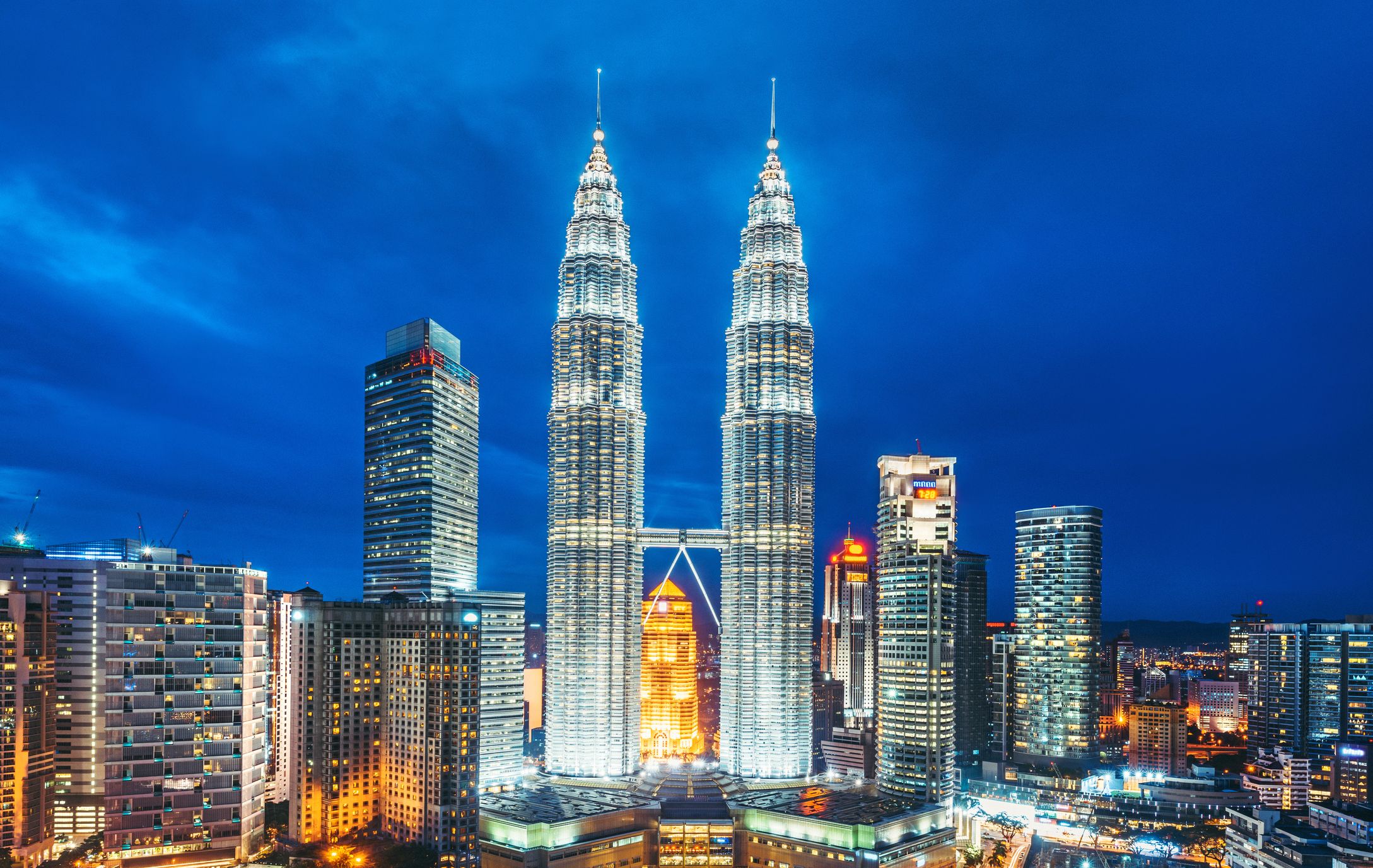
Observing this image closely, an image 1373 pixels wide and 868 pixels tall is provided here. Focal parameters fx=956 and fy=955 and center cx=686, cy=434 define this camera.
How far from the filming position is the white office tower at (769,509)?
15000cm

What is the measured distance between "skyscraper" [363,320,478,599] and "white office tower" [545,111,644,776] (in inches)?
813

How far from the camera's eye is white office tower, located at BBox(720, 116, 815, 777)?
150 metres

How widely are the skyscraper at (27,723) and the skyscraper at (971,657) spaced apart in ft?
473

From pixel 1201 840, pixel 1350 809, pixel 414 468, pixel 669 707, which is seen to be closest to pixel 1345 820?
pixel 1350 809

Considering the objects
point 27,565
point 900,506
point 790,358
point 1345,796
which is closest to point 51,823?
point 27,565

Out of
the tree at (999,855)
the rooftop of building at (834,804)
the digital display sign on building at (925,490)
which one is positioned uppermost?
the digital display sign on building at (925,490)

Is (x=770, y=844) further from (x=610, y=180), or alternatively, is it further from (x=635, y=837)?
(x=610, y=180)

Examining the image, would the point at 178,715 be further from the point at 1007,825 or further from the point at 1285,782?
the point at 1285,782

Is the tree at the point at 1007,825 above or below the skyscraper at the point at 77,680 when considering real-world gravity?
below

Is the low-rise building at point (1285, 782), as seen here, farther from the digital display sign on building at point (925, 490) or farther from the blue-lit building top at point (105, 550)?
the blue-lit building top at point (105, 550)

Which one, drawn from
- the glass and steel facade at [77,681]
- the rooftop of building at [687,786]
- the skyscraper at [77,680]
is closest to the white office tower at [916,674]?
the rooftop of building at [687,786]

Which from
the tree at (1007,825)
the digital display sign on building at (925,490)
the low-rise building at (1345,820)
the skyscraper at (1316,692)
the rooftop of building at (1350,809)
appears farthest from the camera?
the digital display sign on building at (925,490)

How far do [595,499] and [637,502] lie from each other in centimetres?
947

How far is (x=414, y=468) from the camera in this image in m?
160
